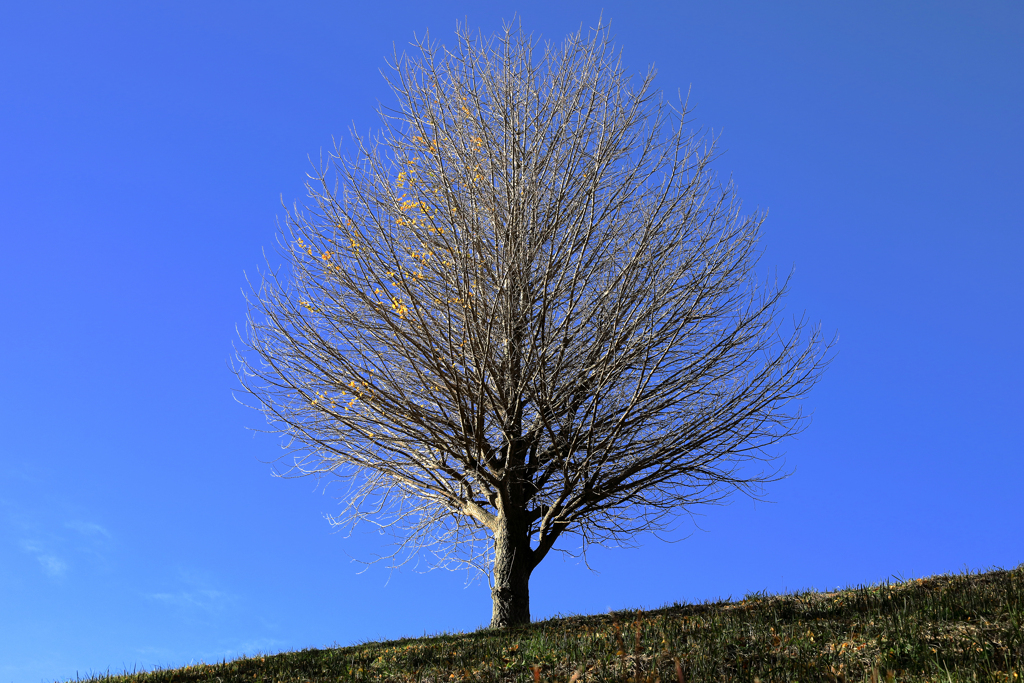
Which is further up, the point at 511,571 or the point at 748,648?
the point at 511,571

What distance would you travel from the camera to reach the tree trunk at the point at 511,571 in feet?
28.1

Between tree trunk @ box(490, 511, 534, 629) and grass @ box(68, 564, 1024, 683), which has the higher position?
tree trunk @ box(490, 511, 534, 629)

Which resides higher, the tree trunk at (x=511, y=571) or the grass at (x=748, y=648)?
the tree trunk at (x=511, y=571)

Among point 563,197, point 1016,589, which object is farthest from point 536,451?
point 1016,589

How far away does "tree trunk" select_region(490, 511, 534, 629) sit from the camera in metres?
8.57

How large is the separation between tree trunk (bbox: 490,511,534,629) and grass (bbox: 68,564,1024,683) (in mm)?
524

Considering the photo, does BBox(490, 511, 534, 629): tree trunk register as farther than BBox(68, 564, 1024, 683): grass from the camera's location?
Yes

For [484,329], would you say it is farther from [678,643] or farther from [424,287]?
[678,643]

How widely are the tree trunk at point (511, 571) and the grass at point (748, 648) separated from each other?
524mm

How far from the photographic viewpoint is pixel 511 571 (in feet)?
28.6

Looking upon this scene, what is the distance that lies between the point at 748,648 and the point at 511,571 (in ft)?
12.9

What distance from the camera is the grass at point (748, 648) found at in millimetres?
4750

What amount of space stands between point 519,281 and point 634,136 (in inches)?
104

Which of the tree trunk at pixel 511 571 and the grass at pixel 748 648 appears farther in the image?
the tree trunk at pixel 511 571
